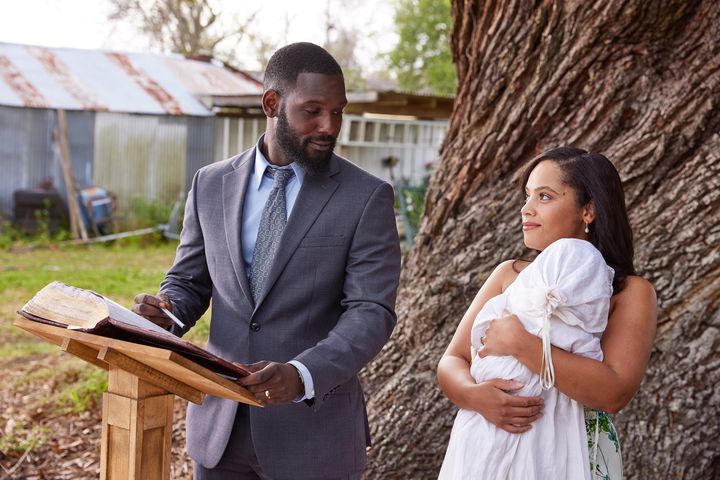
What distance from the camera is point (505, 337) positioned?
8.29 ft

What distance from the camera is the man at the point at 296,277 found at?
2684mm

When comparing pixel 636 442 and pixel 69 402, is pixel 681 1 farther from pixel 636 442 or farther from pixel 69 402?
pixel 69 402

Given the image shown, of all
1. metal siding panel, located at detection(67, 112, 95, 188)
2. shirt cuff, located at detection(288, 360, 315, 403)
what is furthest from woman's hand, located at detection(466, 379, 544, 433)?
metal siding panel, located at detection(67, 112, 95, 188)

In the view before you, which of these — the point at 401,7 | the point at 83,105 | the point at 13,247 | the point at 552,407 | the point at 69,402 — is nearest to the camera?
the point at 552,407

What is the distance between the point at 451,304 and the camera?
163 inches

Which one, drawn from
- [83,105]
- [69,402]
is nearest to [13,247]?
[83,105]

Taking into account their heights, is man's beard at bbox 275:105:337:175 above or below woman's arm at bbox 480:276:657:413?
above

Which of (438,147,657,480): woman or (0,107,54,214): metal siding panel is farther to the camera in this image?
(0,107,54,214): metal siding panel

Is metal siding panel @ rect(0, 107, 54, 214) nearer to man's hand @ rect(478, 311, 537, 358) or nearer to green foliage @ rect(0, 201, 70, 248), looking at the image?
green foliage @ rect(0, 201, 70, 248)

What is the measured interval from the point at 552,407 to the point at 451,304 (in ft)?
5.33

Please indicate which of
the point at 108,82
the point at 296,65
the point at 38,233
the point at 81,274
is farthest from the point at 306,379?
the point at 108,82

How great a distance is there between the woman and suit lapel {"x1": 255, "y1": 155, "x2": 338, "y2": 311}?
0.58m

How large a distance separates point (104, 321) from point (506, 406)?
1125 mm

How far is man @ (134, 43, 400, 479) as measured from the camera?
2684mm
